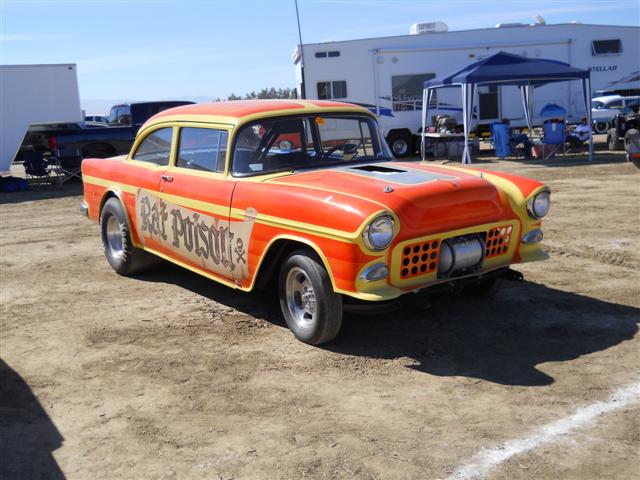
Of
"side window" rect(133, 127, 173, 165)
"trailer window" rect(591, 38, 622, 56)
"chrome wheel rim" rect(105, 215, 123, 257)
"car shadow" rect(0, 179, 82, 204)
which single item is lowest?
"chrome wheel rim" rect(105, 215, 123, 257)

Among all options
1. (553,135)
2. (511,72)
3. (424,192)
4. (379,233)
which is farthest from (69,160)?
(379,233)

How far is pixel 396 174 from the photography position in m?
5.15

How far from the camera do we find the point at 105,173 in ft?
23.5

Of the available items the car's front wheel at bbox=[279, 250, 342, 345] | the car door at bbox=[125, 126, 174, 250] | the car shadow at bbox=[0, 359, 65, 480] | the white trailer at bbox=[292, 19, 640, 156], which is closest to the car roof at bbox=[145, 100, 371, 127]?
the car door at bbox=[125, 126, 174, 250]

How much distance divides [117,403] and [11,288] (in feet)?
11.2

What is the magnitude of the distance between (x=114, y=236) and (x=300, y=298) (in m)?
3.06

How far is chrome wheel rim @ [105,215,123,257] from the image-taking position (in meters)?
7.16

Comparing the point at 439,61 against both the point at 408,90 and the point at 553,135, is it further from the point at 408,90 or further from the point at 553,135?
the point at 553,135

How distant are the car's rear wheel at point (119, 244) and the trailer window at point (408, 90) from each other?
1418cm

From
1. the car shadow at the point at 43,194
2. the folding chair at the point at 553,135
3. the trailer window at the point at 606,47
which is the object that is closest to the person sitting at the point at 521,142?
the folding chair at the point at 553,135

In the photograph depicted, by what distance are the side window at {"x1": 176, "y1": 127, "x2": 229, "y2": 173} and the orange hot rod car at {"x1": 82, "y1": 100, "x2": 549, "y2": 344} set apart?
12mm

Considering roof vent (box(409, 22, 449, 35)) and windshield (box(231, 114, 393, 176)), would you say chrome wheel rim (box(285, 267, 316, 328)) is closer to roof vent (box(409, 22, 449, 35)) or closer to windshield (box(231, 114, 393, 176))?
windshield (box(231, 114, 393, 176))

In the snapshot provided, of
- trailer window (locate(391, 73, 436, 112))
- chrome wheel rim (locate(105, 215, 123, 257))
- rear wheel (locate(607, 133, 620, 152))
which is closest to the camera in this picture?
chrome wheel rim (locate(105, 215, 123, 257))

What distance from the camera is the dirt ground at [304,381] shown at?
3402 millimetres
